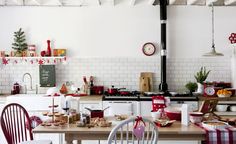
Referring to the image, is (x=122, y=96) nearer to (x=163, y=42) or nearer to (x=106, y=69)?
(x=106, y=69)

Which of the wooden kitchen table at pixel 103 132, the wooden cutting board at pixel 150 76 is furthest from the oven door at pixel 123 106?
the wooden kitchen table at pixel 103 132

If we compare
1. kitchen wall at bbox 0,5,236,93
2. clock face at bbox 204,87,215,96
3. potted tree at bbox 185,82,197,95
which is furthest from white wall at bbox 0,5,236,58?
clock face at bbox 204,87,215,96

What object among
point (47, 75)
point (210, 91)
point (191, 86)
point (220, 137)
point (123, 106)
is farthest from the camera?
point (47, 75)

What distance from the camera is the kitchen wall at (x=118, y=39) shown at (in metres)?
6.17

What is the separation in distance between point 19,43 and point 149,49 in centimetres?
261

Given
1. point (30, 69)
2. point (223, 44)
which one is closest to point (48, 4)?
point (30, 69)

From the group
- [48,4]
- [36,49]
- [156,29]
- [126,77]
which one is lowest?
[126,77]

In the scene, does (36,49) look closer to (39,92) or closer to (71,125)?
(39,92)

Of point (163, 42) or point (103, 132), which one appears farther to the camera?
point (163, 42)

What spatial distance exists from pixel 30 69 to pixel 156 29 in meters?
2.69

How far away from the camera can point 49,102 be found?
17.7 feet

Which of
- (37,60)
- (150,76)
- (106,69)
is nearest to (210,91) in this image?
(150,76)

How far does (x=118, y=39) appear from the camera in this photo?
6199 millimetres

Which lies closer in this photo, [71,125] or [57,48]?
[71,125]
